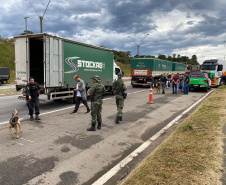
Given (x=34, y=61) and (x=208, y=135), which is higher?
(x=34, y=61)

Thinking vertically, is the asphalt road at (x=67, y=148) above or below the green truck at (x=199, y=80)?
below

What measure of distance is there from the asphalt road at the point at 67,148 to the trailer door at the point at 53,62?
6.95ft

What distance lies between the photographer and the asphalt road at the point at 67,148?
354 cm

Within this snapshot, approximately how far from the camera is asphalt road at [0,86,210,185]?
3539 millimetres

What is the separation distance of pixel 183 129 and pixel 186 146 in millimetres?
1439

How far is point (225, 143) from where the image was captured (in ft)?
15.2

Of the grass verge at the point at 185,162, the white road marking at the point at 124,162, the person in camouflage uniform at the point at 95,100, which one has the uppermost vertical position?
the person in camouflage uniform at the point at 95,100

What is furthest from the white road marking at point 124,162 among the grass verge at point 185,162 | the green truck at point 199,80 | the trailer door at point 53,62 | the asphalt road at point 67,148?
the green truck at point 199,80

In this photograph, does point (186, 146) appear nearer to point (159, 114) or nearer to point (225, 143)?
point (225, 143)

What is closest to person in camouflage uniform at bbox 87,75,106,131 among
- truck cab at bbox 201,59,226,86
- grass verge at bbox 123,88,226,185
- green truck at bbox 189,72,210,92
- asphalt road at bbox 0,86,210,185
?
asphalt road at bbox 0,86,210,185

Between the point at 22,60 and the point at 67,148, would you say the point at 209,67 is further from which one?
the point at 67,148

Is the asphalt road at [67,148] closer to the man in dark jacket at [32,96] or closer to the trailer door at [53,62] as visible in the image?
the man in dark jacket at [32,96]

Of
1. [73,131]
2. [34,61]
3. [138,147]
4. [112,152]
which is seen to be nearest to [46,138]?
[73,131]

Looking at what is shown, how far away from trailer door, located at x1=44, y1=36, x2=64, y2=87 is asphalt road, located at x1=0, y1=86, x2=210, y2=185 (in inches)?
83.3
